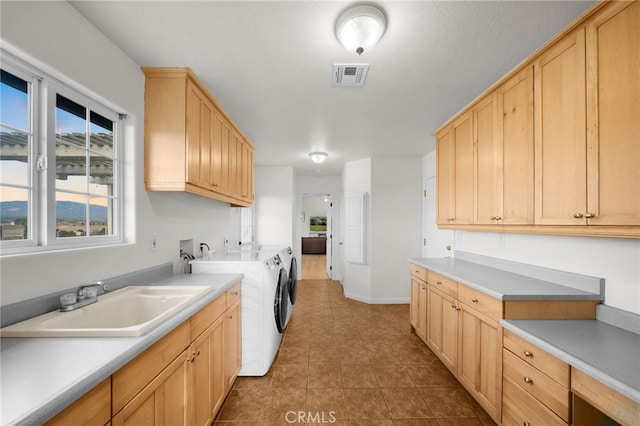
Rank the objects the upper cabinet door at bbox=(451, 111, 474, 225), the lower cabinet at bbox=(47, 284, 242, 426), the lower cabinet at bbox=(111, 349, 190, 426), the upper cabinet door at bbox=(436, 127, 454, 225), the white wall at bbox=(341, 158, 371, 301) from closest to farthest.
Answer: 1. the lower cabinet at bbox=(47, 284, 242, 426)
2. the lower cabinet at bbox=(111, 349, 190, 426)
3. the upper cabinet door at bbox=(451, 111, 474, 225)
4. the upper cabinet door at bbox=(436, 127, 454, 225)
5. the white wall at bbox=(341, 158, 371, 301)

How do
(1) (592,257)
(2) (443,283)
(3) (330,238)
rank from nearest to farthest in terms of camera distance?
(1) (592,257), (2) (443,283), (3) (330,238)

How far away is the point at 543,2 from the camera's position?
52.5 inches

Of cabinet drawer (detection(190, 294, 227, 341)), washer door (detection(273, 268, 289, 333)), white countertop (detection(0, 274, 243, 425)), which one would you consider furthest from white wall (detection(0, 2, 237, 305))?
washer door (detection(273, 268, 289, 333))

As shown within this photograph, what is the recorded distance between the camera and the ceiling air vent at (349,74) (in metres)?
1.88

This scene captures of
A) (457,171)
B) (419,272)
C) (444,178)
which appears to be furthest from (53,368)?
(444,178)

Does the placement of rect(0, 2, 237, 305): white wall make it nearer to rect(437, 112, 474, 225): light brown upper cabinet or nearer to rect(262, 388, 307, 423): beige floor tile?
rect(262, 388, 307, 423): beige floor tile

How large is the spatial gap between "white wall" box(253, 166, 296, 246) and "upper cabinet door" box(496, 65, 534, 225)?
3940 millimetres

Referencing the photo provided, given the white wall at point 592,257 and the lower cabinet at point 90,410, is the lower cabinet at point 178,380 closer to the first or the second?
the lower cabinet at point 90,410

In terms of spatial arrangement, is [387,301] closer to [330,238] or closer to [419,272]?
[419,272]

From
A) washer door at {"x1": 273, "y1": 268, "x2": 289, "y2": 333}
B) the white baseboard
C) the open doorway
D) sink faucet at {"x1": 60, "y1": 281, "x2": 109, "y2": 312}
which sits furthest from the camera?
the open doorway

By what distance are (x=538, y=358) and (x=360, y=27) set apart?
78.3 inches

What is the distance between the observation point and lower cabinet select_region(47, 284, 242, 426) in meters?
0.86

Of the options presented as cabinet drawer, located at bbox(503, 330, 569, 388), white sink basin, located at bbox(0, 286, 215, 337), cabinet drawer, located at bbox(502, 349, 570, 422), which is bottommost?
cabinet drawer, located at bbox(502, 349, 570, 422)

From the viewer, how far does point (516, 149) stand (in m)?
1.85
